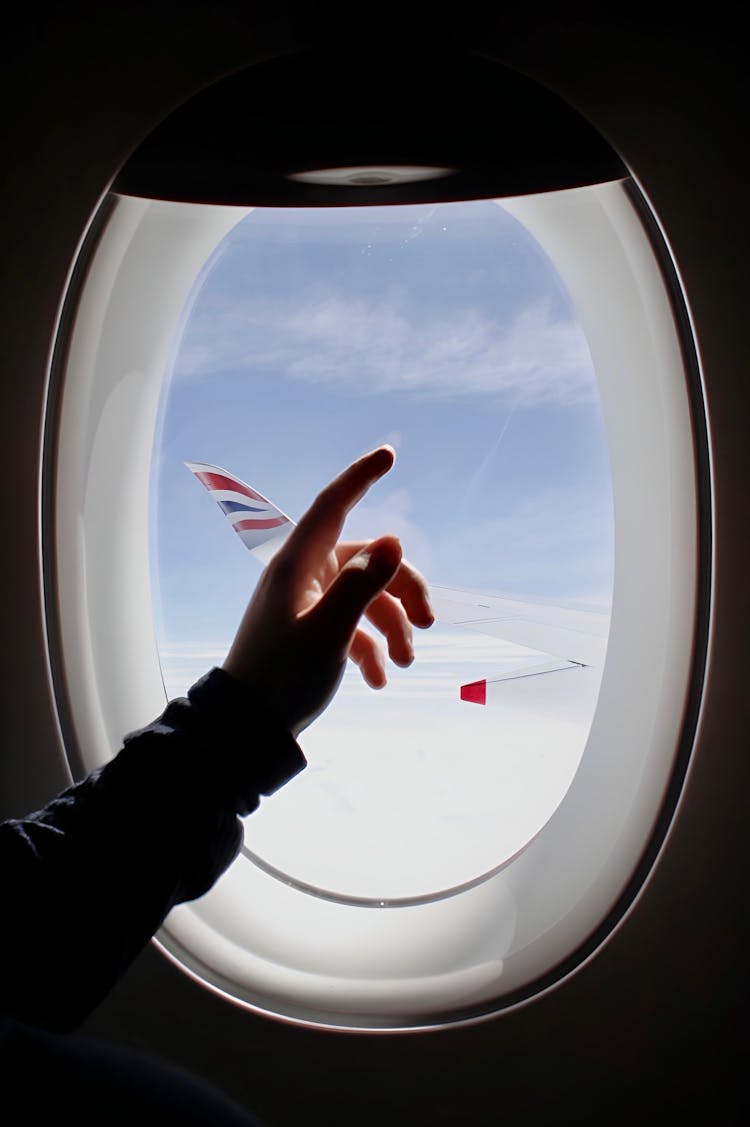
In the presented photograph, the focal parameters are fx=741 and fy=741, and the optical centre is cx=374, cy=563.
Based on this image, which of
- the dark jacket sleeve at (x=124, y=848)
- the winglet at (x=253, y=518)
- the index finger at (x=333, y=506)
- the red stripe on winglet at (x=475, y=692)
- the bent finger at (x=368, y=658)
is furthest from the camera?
the red stripe on winglet at (x=475, y=692)

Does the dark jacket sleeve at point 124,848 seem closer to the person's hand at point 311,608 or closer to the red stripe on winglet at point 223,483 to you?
the person's hand at point 311,608

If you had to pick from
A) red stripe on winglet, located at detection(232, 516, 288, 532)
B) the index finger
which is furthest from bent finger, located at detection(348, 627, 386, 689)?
red stripe on winglet, located at detection(232, 516, 288, 532)

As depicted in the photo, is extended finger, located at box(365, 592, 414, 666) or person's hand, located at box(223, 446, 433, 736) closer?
person's hand, located at box(223, 446, 433, 736)

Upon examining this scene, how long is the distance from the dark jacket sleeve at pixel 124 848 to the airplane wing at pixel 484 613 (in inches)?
6.4

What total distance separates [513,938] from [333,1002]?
0.54 ft

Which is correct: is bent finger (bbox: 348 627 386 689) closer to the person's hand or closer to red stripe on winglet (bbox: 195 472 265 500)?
the person's hand

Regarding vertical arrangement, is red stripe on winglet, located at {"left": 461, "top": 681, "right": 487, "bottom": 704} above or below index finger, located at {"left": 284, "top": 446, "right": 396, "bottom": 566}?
below

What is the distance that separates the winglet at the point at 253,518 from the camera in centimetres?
79

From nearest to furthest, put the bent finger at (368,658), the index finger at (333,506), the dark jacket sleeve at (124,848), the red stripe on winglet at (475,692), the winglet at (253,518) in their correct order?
the dark jacket sleeve at (124,848), the index finger at (333,506), the bent finger at (368,658), the winglet at (253,518), the red stripe on winglet at (475,692)

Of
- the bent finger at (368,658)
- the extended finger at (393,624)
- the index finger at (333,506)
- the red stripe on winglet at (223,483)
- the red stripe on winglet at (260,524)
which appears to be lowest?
the bent finger at (368,658)

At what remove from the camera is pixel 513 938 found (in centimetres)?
64

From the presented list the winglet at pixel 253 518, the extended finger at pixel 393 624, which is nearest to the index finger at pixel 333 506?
the extended finger at pixel 393 624

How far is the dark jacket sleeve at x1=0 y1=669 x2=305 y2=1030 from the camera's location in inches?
12.1

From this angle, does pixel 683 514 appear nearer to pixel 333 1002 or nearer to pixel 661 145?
pixel 661 145
